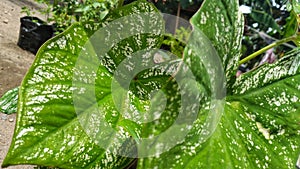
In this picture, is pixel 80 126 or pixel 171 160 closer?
pixel 171 160

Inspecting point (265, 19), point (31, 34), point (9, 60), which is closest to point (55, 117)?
point (9, 60)

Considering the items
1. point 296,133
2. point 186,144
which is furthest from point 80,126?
point 296,133

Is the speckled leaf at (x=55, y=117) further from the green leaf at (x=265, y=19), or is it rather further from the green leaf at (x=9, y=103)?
the green leaf at (x=265, y=19)

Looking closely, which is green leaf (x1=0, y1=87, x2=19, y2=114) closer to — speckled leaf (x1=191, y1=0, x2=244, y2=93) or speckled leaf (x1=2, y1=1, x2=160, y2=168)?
speckled leaf (x1=2, y1=1, x2=160, y2=168)

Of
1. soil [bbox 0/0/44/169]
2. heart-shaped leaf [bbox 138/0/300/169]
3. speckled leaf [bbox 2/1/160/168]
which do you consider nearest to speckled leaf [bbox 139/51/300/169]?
heart-shaped leaf [bbox 138/0/300/169]

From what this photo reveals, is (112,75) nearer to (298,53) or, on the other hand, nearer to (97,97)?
(97,97)
